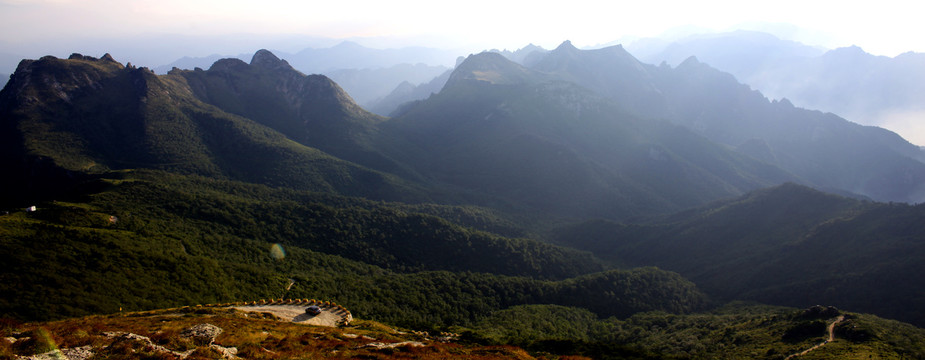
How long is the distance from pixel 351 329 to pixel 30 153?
187380 mm

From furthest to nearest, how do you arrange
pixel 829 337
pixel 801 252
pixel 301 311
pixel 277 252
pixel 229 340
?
pixel 801 252, pixel 277 252, pixel 829 337, pixel 301 311, pixel 229 340

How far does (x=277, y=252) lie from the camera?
11881 cm

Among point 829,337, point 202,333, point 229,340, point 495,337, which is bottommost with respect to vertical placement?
point 495,337

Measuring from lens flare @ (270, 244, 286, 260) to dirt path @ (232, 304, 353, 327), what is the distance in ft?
183

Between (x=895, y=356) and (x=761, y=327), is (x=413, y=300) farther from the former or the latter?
(x=895, y=356)

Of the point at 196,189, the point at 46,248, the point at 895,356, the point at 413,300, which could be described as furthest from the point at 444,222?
the point at 895,356

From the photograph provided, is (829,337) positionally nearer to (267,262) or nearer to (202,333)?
(202,333)

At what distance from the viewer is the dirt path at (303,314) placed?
59906 millimetres

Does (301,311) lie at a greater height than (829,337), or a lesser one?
greater

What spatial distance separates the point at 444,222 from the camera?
168 metres

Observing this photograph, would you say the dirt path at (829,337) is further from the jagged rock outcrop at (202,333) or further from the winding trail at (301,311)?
the jagged rock outcrop at (202,333)

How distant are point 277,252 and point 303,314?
63.8 m

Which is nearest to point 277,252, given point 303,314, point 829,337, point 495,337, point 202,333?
point 303,314

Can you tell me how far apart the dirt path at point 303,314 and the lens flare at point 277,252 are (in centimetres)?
5568
